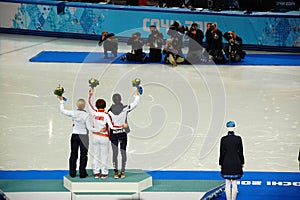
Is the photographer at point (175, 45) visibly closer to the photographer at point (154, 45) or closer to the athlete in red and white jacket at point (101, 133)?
the photographer at point (154, 45)

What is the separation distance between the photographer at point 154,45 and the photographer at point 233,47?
7.46 ft

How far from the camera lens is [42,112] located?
18219mm

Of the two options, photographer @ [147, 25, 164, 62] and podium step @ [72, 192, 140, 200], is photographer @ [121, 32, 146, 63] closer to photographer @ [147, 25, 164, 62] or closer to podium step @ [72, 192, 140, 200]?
photographer @ [147, 25, 164, 62]

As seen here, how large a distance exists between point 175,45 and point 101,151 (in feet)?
41.8

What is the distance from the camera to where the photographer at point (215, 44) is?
24.4m

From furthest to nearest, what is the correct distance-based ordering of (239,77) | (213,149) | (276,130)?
(239,77), (276,130), (213,149)

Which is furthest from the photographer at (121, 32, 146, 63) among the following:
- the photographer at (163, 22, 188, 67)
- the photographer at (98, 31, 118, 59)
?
the photographer at (163, 22, 188, 67)

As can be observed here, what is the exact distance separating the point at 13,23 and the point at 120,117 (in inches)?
742

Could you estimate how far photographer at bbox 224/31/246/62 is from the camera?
24578 millimetres

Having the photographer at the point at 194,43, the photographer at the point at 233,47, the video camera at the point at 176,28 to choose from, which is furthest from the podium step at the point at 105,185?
the video camera at the point at 176,28

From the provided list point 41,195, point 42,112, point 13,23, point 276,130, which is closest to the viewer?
point 41,195

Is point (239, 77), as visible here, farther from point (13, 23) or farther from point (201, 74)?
point (13, 23)

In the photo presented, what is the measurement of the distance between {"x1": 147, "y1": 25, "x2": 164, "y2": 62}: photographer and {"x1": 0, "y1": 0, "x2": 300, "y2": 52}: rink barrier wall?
2263mm

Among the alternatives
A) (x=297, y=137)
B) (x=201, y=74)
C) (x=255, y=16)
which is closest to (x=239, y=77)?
(x=201, y=74)
